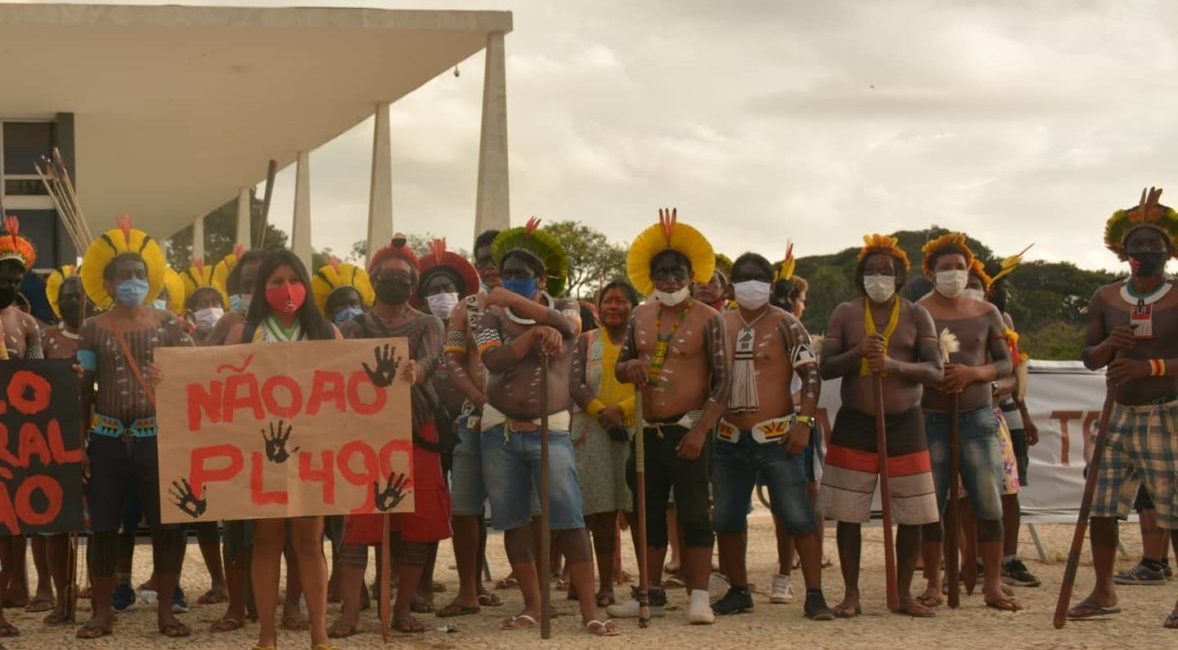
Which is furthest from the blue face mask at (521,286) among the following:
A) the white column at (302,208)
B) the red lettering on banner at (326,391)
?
the white column at (302,208)

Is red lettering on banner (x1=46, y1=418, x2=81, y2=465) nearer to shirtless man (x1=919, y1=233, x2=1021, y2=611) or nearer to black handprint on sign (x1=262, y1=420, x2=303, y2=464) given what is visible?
black handprint on sign (x1=262, y1=420, x2=303, y2=464)

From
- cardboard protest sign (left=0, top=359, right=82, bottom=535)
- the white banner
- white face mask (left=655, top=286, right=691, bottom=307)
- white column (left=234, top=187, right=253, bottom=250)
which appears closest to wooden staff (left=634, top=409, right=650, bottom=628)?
white face mask (left=655, top=286, right=691, bottom=307)

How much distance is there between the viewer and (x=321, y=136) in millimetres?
28469

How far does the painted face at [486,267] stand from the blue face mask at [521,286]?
83 centimetres

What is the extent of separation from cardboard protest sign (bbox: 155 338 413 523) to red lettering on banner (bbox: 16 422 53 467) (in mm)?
1012

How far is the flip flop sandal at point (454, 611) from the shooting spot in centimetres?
894

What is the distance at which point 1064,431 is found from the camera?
43.1 feet

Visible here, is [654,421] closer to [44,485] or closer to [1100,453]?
[1100,453]

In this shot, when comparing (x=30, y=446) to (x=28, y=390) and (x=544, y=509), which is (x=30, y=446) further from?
(x=544, y=509)

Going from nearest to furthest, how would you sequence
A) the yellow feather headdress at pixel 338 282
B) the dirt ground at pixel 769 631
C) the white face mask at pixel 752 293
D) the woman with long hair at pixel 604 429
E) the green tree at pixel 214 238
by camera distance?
1. the dirt ground at pixel 769 631
2. the white face mask at pixel 752 293
3. the woman with long hair at pixel 604 429
4. the yellow feather headdress at pixel 338 282
5. the green tree at pixel 214 238

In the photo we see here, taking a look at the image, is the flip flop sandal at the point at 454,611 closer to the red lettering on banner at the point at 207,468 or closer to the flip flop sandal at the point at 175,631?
the flip flop sandal at the point at 175,631

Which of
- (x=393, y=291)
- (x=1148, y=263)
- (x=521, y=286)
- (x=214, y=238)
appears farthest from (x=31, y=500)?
(x=214, y=238)

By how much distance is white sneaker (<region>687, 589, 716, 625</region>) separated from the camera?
8.39 m

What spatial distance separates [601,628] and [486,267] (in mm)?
2596
